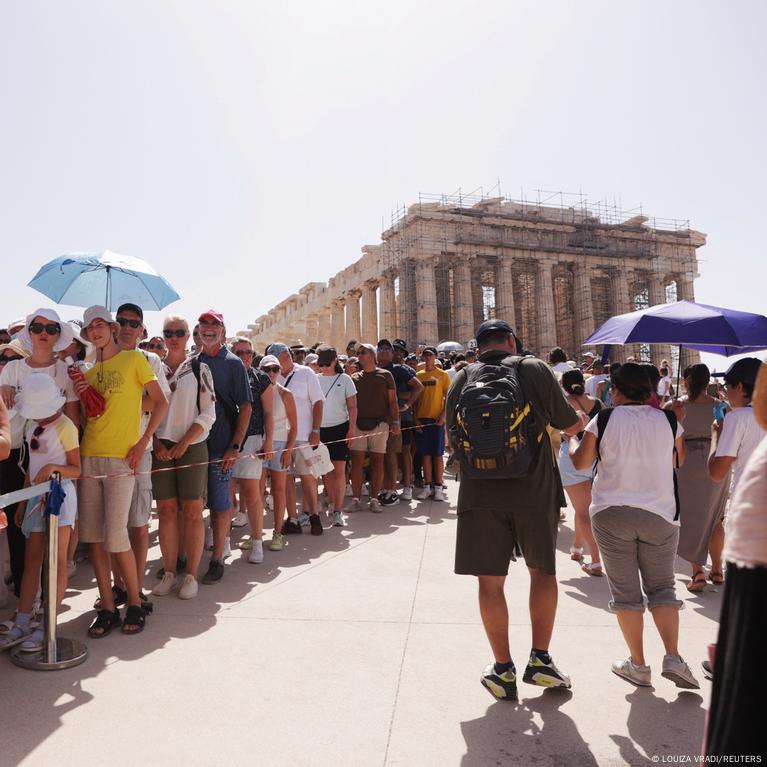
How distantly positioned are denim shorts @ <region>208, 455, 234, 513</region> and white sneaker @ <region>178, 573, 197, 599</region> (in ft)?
2.06

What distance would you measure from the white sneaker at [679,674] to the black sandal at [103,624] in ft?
11.0

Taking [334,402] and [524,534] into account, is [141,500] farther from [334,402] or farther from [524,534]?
[334,402]

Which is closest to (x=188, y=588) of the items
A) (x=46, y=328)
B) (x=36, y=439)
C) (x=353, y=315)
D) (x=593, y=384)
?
(x=36, y=439)

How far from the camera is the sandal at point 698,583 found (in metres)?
4.90

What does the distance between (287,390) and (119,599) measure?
2.59 m

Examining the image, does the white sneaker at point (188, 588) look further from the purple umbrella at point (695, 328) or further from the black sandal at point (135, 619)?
the purple umbrella at point (695, 328)

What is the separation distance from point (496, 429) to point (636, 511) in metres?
0.97

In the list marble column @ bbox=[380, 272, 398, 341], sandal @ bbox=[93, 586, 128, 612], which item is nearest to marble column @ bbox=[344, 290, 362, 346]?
marble column @ bbox=[380, 272, 398, 341]

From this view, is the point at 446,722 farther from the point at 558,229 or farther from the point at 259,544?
the point at 558,229

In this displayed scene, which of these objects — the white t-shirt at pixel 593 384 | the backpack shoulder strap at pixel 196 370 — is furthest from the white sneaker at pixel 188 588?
the white t-shirt at pixel 593 384

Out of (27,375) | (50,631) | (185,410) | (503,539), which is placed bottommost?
(50,631)

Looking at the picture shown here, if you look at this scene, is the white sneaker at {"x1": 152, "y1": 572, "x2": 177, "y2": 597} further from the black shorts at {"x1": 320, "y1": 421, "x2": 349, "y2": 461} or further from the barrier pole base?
the black shorts at {"x1": 320, "y1": 421, "x2": 349, "y2": 461}

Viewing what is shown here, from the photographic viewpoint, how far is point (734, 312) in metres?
5.29

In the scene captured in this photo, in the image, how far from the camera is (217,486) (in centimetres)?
522
